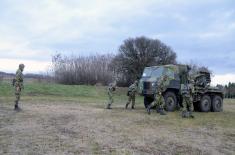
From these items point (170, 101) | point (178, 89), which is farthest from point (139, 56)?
point (170, 101)

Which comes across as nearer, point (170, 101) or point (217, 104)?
point (170, 101)

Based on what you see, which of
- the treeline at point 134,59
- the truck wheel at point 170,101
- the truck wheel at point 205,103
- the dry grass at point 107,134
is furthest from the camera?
the treeline at point 134,59

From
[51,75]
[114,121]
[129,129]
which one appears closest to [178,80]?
[114,121]

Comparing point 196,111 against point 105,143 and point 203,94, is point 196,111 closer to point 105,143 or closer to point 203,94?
point 203,94

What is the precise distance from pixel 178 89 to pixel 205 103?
6.90 ft

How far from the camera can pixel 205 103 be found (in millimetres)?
23094

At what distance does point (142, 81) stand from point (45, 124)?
908 centimetres

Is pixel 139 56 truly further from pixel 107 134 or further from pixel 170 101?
pixel 107 134

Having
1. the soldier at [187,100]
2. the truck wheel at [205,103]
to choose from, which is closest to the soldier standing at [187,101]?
the soldier at [187,100]

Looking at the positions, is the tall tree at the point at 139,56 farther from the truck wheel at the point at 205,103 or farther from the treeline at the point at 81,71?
the truck wheel at the point at 205,103

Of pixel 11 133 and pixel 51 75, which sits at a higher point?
pixel 51 75

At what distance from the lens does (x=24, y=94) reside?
31.3 meters

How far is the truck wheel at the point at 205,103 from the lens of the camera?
22.9 meters

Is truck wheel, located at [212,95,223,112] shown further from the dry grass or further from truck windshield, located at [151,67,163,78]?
the dry grass
